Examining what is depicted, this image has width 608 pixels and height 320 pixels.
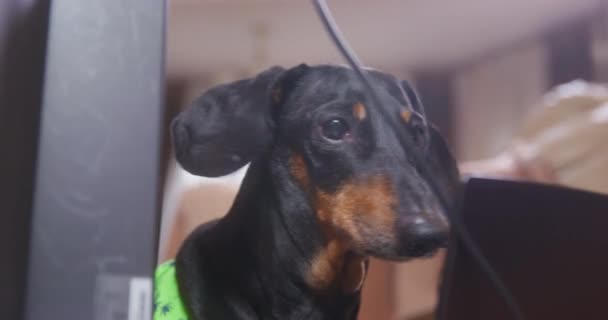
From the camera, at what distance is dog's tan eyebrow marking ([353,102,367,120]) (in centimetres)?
43

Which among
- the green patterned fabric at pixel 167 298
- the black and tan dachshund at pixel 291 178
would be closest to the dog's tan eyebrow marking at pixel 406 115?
the black and tan dachshund at pixel 291 178

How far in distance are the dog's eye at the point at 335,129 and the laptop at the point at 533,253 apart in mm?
93

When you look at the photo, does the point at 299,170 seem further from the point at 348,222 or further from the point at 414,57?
the point at 414,57

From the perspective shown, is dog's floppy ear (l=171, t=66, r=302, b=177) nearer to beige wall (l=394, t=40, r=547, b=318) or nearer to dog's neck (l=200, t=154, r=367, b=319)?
dog's neck (l=200, t=154, r=367, b=319)

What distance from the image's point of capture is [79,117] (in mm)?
389

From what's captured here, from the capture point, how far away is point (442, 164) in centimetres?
47

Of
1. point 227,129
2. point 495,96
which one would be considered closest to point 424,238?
point 227,129

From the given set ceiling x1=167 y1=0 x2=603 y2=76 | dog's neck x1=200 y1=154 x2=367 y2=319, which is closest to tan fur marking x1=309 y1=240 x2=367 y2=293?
dog's neck x1=200 y1=154 x2=367 y2=319

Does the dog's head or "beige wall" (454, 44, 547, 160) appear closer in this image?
the dog's head

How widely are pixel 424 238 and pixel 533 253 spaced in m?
0.11

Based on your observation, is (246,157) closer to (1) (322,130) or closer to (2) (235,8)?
(1) (322,130)

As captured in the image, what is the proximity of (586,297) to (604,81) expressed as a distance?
26 centimetres

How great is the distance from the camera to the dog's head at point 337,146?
392 millimetres

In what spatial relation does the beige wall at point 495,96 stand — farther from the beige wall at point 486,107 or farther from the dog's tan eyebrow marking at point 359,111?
the dog's tan eyebrow marking at point 359,111
